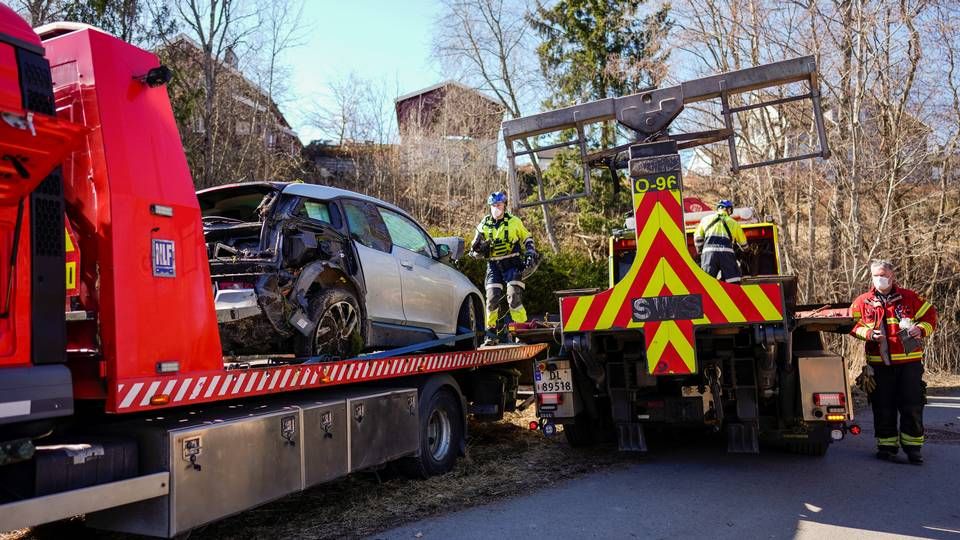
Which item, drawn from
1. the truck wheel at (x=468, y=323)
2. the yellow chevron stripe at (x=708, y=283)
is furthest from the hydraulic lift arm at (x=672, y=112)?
the truck wheel at (x=468, y=323)

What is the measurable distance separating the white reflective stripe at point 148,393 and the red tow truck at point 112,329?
16 mm

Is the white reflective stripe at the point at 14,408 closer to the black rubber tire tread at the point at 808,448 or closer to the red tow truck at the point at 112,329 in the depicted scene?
the red tow truck at the point at 112,329

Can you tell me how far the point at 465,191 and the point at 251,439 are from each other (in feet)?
67.8

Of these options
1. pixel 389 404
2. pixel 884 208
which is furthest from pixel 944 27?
pixel 389 404

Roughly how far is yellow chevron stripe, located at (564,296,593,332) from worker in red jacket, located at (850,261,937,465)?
2.83 metres

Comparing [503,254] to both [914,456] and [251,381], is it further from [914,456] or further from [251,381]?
[914,456]

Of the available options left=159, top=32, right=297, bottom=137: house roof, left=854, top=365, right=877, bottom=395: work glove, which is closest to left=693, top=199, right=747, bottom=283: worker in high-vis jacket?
left=854, top=365, right=877, bottom=395: work glove

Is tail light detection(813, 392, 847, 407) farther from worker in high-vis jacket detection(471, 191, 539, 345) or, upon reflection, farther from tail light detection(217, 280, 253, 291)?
tail light detection(217, 280, 253, 291)

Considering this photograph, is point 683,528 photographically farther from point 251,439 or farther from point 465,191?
point 465,191

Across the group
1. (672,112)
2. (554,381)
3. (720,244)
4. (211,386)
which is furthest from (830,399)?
(211,386)

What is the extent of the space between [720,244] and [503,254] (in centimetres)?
256

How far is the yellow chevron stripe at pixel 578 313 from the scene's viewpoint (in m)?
6.02

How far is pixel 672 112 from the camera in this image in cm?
593

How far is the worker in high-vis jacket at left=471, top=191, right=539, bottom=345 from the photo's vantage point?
868 centimetres
